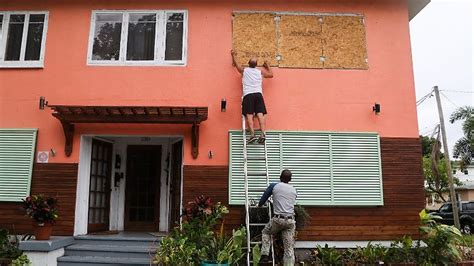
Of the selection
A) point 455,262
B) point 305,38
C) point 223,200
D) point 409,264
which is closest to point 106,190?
point 223,200

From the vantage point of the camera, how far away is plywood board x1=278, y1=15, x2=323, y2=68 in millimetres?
9266

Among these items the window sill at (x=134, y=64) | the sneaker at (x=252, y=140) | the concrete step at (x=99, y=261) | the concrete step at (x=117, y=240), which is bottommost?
the concrete step at (x=99, y=261)

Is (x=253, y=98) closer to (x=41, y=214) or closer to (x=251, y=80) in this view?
(x=251, y=80)

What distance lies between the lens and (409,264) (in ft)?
25.2

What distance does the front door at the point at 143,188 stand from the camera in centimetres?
1018

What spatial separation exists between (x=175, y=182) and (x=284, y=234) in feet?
11.6

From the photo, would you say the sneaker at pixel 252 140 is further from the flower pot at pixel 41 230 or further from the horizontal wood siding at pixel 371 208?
the flower pot at pixel 41 230

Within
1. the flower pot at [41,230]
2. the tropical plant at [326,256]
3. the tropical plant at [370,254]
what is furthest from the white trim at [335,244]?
the flower pot at [41,230]

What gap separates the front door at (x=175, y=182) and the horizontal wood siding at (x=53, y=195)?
221 cm

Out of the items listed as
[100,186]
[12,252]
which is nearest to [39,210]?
[12,252]

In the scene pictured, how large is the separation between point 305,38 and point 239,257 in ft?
16.6

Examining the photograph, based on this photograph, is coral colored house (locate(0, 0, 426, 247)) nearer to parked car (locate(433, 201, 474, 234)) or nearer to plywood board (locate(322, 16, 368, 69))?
plywood board (locate(322, 16, 368, 69))

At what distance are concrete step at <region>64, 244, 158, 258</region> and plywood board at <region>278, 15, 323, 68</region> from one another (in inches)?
193

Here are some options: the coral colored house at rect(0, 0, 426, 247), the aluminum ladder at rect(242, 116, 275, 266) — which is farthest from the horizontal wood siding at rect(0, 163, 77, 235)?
the aluminum ladder at rect(242, 116, 275, 266)
